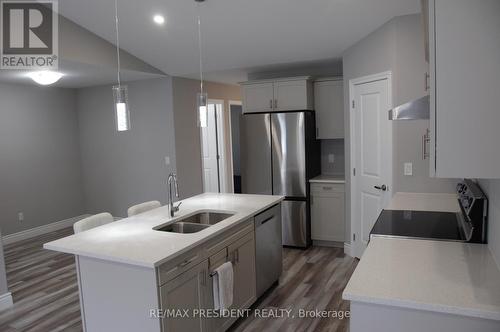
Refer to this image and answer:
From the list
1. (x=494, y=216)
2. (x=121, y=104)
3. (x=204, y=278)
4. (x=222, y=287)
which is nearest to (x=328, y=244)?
(x=222, y=287)

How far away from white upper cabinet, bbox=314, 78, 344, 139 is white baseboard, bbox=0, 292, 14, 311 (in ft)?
12.6

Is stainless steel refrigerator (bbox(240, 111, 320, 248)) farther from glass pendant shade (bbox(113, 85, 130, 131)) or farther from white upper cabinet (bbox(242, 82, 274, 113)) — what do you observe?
glass pendant shade (bbox(113, 85, 130, 131))

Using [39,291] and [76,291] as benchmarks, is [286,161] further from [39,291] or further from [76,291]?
[39,291]

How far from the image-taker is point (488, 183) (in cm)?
189

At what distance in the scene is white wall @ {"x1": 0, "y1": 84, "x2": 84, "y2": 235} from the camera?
530cm

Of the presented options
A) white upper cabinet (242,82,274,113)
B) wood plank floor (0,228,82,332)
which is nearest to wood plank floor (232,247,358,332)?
wood plank floor (0,228,82,332)

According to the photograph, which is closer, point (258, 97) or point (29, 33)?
point (29, 33)

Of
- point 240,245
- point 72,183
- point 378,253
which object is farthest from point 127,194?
point 378,253

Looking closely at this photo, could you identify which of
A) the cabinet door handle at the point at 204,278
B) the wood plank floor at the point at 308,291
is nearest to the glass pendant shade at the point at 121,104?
the cabinet door handle at the point at 204,278

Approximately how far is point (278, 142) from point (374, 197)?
1.39 meters

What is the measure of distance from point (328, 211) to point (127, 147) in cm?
338

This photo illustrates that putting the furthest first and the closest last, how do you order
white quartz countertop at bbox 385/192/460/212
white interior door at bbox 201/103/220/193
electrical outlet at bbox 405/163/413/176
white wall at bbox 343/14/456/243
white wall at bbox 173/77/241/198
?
white interior door at bbox 201/103/220/193 < white wall at bbox 173/77/241/198 < electrical outlet at bbox 405/163/413/176 < white wall at bbox 343/14/456/243 < white quartz countertop at bbox 385/192/460/212

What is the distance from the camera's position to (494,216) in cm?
173

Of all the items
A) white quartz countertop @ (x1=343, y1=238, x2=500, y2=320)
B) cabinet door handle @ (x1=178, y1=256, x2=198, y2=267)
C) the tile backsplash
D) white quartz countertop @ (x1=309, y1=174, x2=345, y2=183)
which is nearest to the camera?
white quartz countertop @ (x1=343, y1=238, x2=500, y2=320)
